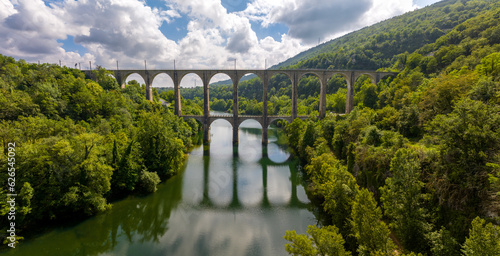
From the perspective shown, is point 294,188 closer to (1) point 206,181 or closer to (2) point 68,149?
(1) point 206,181

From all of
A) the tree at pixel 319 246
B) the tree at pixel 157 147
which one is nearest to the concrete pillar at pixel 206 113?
the tree at pixel 157 147

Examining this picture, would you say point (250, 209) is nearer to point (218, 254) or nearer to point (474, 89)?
point (218, 254)

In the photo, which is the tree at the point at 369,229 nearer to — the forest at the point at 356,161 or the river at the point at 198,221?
the forest at the point at 356,161

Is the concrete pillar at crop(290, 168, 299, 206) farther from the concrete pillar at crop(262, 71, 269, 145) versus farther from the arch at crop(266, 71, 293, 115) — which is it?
the arch at crop(266, 71, 293, 115)

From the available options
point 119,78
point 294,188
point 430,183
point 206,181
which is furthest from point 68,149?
point 119,78

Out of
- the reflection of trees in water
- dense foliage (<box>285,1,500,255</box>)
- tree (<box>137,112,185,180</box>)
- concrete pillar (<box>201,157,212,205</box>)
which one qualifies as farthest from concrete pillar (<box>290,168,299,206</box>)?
tree (<box>137,112,185,180</box>)

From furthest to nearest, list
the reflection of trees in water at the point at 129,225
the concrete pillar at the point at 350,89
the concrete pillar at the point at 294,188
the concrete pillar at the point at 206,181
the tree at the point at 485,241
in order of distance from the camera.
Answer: the concrete pillar at the point at 350,89, the concrete pillar at the point at 206,181, the concrete pillar at the point at 294,188, the reflection of trees in water at the point at 129,225, the tree at the point at 485,241

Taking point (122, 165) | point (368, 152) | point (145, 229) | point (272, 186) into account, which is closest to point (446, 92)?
point (368, 152)
